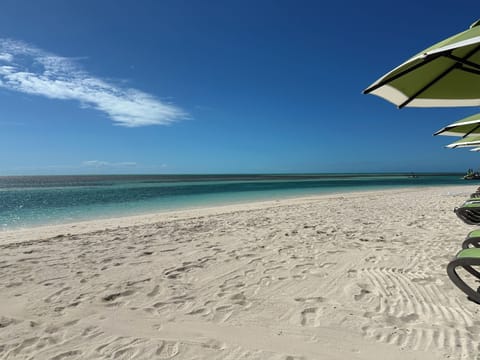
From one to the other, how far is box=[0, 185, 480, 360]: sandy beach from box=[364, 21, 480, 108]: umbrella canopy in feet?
7.78

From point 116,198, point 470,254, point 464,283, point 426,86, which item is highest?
point 426,86

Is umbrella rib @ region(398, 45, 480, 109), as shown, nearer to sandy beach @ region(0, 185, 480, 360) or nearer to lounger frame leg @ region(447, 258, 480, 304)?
lounger frame leg @ region(447, 258, 480, 304)

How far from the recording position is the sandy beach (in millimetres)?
2418

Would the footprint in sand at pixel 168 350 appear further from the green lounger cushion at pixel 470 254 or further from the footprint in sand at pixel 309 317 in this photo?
the green lounger cushion at pixel 470 254

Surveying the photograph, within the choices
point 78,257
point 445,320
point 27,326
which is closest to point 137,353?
point 27,326

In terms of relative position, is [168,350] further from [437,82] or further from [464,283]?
[437,82]

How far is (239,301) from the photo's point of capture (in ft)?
10.8

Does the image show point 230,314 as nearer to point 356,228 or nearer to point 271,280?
point 271,280

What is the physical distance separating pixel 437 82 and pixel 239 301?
139 inches

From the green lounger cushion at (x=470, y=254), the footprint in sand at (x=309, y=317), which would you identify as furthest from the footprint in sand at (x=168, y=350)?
the green lounger cushion at (x=470, y=254)

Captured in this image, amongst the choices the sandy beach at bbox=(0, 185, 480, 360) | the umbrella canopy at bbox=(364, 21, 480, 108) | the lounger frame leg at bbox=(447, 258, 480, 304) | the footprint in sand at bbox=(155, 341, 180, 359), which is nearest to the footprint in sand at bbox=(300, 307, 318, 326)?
the sandy beach at bbox=(0, 185, 480, 360)

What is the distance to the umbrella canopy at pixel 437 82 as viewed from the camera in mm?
2842

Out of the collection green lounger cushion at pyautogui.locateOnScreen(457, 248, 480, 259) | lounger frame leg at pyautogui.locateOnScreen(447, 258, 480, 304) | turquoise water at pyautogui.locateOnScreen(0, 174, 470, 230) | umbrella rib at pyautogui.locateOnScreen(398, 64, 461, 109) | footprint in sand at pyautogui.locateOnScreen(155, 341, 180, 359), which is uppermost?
umbrella rib at pyautogui.locateOnScreen(398, 64, 461, 109)

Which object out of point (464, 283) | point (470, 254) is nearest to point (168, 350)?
point (464, 283)
